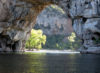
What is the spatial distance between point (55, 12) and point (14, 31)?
269ft

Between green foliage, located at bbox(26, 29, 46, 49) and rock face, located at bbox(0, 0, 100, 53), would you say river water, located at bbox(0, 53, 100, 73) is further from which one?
green foliage, located at bbox(26, 29, 46, 49)

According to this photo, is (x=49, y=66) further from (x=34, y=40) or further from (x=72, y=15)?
(x=34, y=40)

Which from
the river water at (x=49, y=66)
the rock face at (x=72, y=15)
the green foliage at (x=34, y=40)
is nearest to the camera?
the river water at (x=49, y=66)

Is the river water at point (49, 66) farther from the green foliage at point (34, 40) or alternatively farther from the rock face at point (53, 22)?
the rock face at point (53, 22)

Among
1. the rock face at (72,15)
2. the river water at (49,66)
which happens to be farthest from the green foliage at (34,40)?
the river water at (49,66)

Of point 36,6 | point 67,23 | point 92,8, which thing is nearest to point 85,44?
point 92,8

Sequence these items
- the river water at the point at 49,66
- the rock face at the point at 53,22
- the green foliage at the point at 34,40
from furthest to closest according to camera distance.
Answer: the rock face at the point at 53,22
the green foliage at the point at 34,40
the river water at the point at 49,66

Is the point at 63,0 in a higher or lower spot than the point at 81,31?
higher

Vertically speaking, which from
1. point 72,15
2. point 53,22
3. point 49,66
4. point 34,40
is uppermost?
point 53,22

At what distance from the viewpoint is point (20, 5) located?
51250 millimetres

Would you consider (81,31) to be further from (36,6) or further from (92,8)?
(36,6)

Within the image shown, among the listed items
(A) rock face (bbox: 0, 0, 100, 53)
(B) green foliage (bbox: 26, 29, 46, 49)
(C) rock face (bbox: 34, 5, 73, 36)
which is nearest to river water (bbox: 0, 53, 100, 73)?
(A) rock face (bbox: 0, 0, 100, 53)

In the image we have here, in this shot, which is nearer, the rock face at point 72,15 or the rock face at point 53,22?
the rock face at point 72,15

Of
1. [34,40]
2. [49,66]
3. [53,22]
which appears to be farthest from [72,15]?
[53,22]
